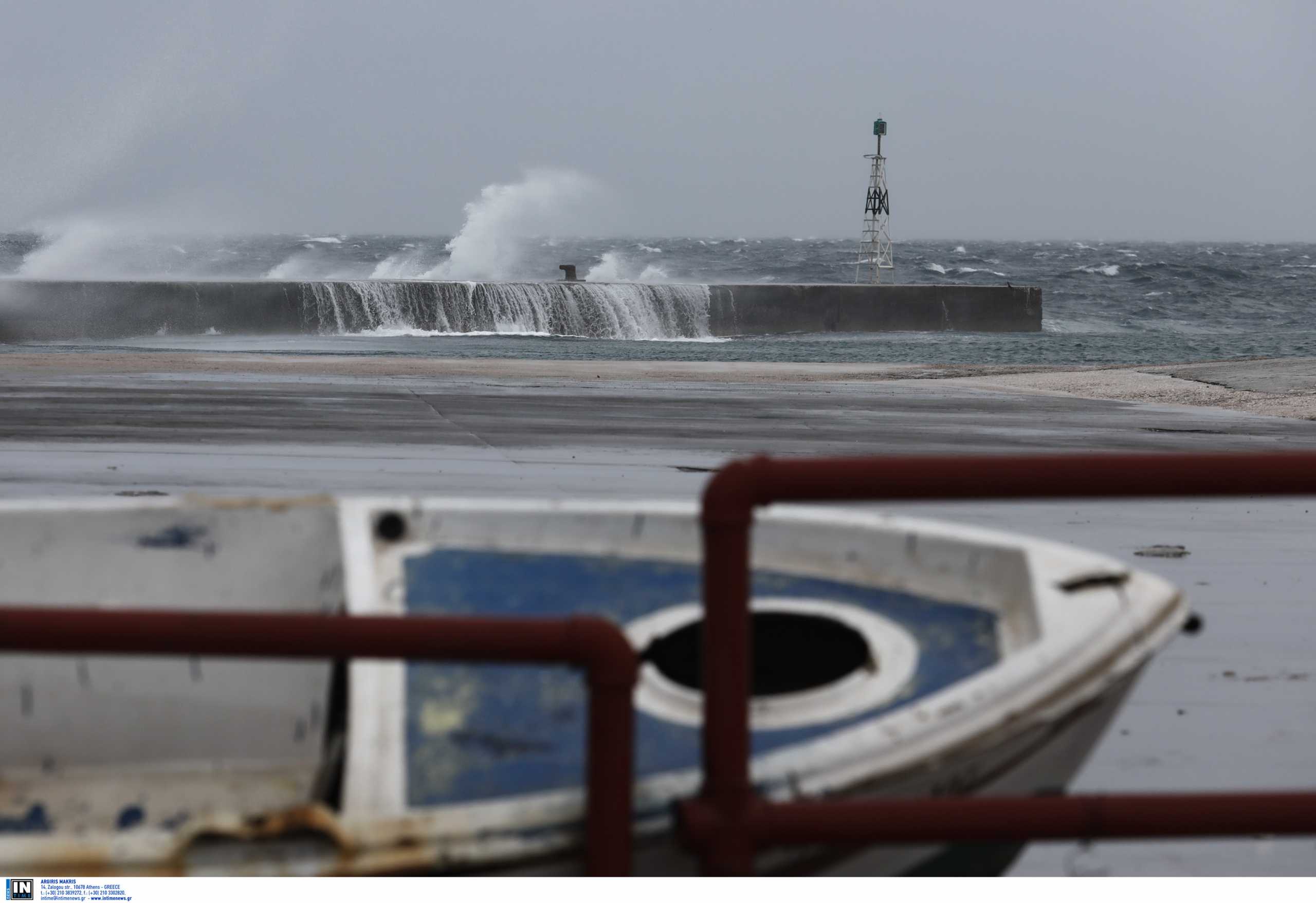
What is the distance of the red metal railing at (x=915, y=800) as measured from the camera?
201 centimetres

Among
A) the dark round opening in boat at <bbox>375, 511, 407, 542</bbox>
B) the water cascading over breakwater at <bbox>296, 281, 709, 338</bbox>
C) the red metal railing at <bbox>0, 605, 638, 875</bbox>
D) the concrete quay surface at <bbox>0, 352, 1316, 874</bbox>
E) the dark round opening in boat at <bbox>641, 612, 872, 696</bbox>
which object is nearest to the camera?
the red metal railing at <bbox>0, 605, 638, 875</bbox>

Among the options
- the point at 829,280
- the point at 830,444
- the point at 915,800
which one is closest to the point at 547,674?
the point at 915,800

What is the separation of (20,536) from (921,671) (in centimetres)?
219

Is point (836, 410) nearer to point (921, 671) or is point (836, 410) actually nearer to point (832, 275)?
point (921, 671)

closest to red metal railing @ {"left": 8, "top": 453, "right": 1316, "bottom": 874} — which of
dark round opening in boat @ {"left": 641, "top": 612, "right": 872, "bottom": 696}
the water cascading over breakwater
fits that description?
dark round opening in boat @ {"left": 641, "top": 612, "right": 872, "bottom": 696}

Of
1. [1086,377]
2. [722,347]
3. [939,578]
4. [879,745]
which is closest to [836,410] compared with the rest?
[1086,377]

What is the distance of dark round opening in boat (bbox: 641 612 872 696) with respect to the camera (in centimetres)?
308

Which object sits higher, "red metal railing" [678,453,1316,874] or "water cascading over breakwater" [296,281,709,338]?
"red metal railing" [678,453,1316,874]

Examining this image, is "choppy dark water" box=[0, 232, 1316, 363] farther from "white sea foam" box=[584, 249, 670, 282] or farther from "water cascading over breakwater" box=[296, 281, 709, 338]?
"water cascading over breakwater" box=[296, 281, 709, 338]

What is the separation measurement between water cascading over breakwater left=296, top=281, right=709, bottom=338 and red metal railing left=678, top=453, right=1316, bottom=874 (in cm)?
3038

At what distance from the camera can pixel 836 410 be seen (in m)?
13.4

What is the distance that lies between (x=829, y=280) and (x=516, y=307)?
29.1 m

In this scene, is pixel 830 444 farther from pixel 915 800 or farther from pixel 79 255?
pixel 79 255

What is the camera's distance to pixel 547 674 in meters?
2.88
